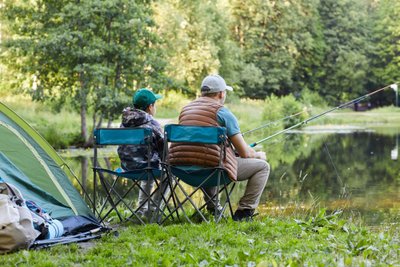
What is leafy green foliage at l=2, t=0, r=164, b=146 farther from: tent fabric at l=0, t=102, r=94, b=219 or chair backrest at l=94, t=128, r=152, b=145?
chair backrest at l=94, t=128, r=152, b=145

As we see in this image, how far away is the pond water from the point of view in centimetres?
841

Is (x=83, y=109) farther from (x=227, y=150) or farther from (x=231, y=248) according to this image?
(x=231, y=248)

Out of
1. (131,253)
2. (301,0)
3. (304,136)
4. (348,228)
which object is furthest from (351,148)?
(301,0)

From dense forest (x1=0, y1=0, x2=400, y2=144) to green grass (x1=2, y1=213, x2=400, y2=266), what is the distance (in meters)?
12.1

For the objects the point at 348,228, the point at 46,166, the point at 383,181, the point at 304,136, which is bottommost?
the point at 304,136

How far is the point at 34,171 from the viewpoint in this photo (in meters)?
5.18

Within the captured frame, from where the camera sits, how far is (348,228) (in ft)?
16.4

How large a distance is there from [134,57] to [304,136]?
790cm

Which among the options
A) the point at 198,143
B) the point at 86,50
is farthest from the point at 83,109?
the point at 198,143

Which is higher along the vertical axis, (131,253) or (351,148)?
(131,253)

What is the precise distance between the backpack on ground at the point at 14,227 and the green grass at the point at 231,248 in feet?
0.35

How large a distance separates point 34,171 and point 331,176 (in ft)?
25.3

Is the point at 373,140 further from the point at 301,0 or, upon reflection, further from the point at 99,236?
the point at 301,0

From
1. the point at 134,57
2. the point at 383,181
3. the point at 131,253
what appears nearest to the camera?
the point at 131,253
